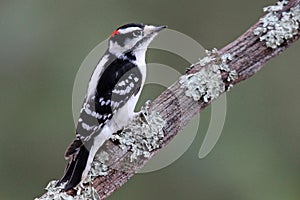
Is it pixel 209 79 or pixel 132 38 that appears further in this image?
pixel 132 38

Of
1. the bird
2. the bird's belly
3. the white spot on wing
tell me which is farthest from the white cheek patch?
the bird's belly

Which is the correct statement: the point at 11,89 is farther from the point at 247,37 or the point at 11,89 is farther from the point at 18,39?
the point at 247,37

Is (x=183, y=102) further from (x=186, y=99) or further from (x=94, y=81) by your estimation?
(x=94, y=81)

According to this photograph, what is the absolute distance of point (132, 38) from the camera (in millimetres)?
2383

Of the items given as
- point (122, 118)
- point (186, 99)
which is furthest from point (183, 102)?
point (122, 118)

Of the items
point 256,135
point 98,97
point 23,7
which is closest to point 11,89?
point 23,7

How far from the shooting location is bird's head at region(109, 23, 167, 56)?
2.35m

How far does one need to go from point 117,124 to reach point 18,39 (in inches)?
63.5

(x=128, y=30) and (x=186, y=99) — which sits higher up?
(x=128, y=30)

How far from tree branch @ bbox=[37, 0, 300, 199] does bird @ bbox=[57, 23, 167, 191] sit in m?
0.07

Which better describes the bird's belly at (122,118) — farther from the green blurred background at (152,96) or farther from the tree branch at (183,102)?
the green blurred background at (152,96)

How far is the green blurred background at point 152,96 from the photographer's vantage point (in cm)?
356

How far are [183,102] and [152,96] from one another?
142 centimetres

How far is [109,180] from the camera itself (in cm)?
217
